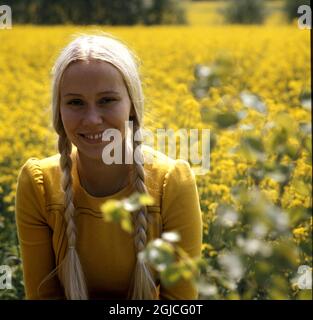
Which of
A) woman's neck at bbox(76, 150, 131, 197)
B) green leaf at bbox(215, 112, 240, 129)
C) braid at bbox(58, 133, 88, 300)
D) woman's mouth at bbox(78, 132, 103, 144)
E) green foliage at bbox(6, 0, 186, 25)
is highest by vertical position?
green foliage at bbox(6, 0, 186, 25)

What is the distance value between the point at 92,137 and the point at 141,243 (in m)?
0.29

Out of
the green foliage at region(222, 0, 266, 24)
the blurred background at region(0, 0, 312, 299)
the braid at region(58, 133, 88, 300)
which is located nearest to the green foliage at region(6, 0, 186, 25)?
the green foliage at region(222, 0, 266, 24)

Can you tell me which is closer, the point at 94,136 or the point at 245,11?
the point at 94,136

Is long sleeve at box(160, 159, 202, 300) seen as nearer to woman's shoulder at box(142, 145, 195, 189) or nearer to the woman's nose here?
woman's shoulder at box(142, 145, 195, 189)

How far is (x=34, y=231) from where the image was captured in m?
1.94

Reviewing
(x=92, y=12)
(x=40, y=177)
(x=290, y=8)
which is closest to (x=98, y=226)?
(x=40, y=177)

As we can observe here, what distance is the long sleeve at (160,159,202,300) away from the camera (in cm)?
187

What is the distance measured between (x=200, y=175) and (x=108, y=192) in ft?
3.81

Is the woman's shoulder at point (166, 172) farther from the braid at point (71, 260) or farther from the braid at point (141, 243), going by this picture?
the braid at point (71, 260)

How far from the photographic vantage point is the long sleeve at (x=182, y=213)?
6.15 feet

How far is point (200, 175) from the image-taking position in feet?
10.0

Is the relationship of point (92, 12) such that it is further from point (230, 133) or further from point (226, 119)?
point (226, 119)
